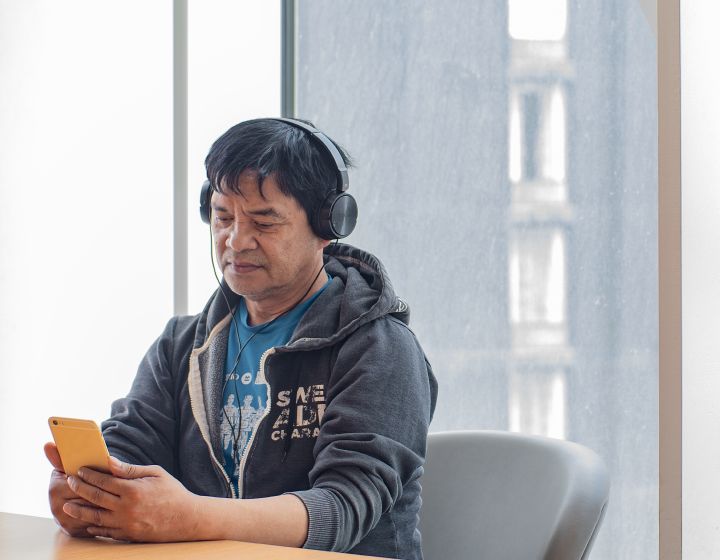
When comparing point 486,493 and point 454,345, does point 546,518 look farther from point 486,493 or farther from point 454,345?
point 454,345

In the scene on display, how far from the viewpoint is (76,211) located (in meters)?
2.37

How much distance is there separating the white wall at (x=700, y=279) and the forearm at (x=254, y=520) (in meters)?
0.46

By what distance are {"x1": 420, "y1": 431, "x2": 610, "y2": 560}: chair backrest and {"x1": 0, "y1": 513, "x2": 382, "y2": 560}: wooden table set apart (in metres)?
0.43

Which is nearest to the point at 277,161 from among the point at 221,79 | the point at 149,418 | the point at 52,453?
the point at 149,418

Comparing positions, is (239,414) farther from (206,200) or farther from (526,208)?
(526,208)

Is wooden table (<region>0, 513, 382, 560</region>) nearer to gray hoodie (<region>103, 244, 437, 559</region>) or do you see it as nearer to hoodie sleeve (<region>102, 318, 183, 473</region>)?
gray hoodie (<region>103, 244, 437, 559</region>)

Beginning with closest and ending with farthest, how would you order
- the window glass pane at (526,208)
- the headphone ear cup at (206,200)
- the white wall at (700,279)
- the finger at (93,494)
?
the white wall at (700,279) → the finger at (93,494) → the headphone ear cup at (206,200) → the window glass pane at (526,208)

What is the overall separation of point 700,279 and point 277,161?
703 mm

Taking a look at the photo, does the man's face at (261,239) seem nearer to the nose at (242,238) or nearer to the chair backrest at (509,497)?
the nose at (242,238)

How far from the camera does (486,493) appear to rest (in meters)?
1.45

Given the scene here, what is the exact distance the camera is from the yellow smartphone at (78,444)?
104cm

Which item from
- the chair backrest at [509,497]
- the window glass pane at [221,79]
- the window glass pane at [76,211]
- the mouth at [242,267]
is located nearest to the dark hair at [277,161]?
the mouth at [242,267]

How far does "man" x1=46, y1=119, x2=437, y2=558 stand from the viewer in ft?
4.17

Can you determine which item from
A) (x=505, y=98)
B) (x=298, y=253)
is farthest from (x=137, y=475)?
(x=505, y=98)
